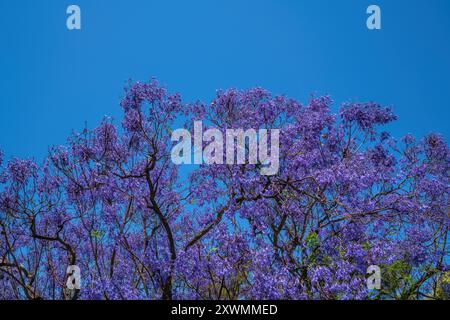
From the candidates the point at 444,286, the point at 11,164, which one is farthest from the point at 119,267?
the point at 444,286

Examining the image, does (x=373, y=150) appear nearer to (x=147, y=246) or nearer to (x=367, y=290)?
(x=367, y=290)

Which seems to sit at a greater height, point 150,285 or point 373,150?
point 373,150

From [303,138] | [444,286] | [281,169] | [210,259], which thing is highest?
[303,138]

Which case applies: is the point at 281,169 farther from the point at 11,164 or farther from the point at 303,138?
the point at 11,164

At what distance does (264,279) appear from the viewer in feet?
36.6

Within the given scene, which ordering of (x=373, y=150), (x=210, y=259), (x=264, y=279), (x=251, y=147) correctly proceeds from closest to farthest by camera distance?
(x=264, y=279) < (x=210, y=259) < (x=251, y=147) < (x=373, y=150)
